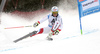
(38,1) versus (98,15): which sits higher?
(38,1)

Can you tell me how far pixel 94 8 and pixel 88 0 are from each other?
0.33 m

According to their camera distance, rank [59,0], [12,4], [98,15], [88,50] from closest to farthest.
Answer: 1. [88,50]
2. [98,15]
3. [12,4]
4. [59,0]

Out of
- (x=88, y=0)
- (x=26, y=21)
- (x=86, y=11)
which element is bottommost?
(x=26, y=21)

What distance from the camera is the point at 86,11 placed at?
4914 millimetres

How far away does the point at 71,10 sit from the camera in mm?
12562

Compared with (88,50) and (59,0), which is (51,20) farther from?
(59,0)

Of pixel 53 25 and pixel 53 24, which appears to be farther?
pixel 53 24

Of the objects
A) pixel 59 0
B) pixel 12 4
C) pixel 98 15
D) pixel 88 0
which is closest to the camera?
pixel 88 0

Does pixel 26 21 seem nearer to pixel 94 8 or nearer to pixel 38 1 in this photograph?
pixel 38 1

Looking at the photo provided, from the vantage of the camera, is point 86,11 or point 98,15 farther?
point 98,15

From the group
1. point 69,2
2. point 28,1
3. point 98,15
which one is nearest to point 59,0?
point 69,2

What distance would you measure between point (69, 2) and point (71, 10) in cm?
102

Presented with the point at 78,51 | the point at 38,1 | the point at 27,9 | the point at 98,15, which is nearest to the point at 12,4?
the point at 27,9

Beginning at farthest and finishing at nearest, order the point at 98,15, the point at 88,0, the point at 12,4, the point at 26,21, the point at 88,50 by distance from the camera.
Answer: the point at 12,4, the point at 26,21, the point at 98,15, the point at 88,0, the point at 88,50
